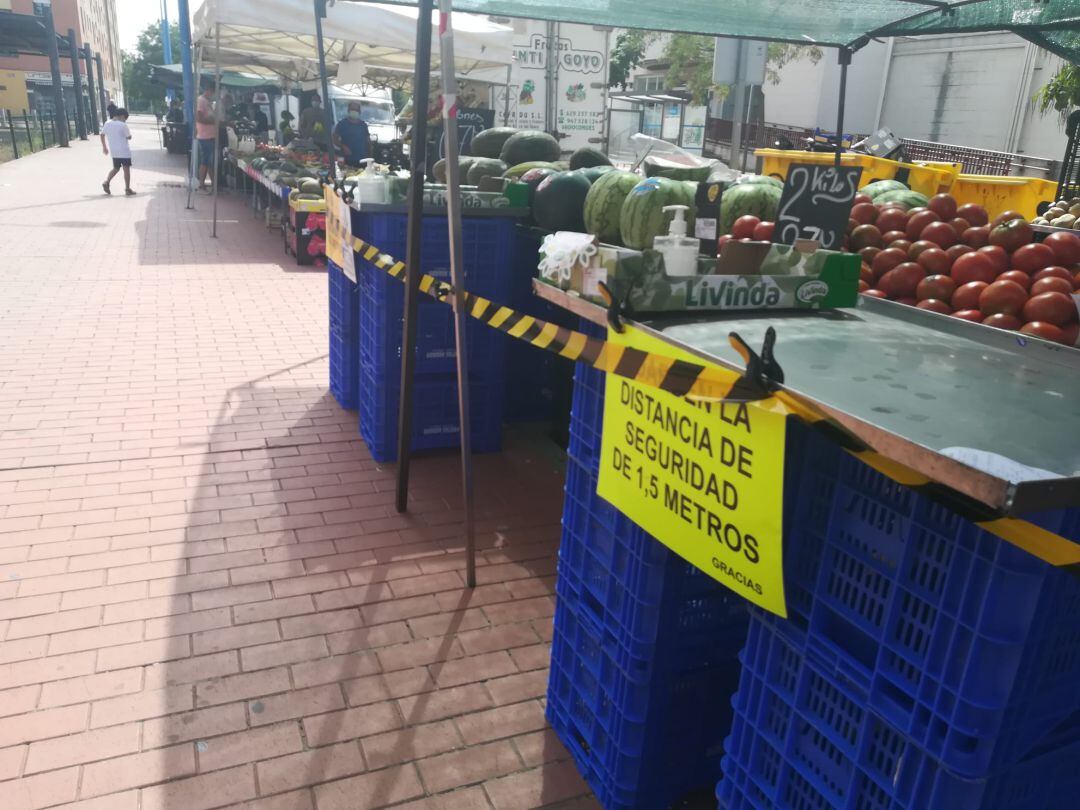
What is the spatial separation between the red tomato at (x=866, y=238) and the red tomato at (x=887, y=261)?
25 centimetres

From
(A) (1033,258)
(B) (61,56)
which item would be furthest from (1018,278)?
(B) (61,56)

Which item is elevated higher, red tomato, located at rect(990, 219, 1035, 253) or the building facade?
the building facade

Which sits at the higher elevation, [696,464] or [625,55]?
[625,55]

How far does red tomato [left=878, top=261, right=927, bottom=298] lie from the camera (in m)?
3.17

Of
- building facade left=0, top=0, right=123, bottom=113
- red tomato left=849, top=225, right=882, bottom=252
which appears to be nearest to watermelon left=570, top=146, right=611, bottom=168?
red tomato left=849, top=225, right=882, bottom=252

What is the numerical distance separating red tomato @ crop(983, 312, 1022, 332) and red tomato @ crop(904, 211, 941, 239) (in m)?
0.98

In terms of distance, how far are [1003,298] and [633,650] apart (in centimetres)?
177

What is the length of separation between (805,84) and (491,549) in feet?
116

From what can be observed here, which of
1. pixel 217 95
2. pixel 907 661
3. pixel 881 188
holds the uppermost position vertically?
pixel 217 95

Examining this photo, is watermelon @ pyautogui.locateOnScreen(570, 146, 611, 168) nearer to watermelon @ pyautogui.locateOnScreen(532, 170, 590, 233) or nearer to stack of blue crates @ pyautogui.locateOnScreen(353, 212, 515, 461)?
watermelon @ pyautogui.locateOnScreen(532, 170, 590, 233)

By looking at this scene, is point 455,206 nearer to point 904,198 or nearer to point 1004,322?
point 1004,322

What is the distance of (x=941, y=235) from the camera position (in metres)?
3.47

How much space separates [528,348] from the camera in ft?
18.8

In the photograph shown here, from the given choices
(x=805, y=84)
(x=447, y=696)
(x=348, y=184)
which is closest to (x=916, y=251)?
(x=447, y=696)
